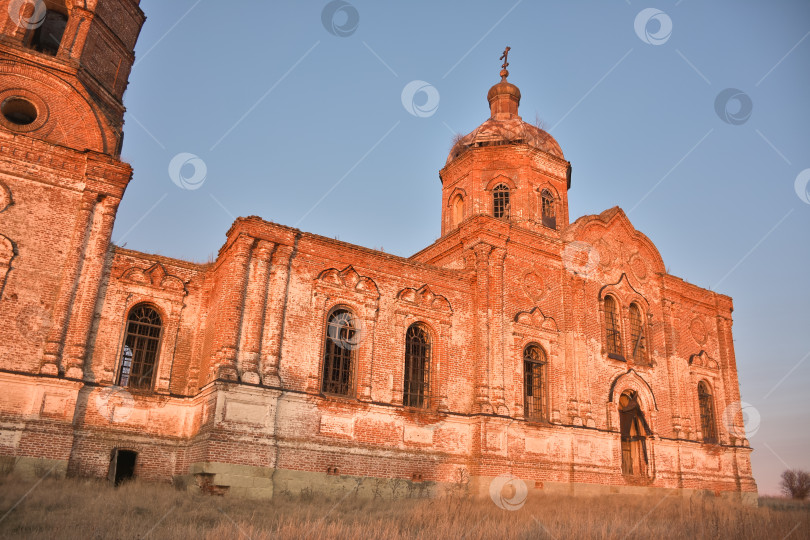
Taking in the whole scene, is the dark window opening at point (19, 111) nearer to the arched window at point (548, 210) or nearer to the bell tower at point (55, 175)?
the bell tower at point (55, 175)

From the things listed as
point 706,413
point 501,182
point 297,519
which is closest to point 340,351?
point 297,519

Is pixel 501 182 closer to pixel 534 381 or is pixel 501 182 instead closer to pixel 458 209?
pixel 458 209

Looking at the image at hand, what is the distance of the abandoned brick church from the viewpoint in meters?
13.5

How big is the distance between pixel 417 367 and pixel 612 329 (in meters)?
7.35

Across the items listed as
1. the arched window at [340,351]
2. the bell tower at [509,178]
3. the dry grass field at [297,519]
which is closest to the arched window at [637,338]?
the bell tower at [509,178]

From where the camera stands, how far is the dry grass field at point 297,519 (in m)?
8.92

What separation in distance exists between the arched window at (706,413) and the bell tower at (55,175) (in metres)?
20.0

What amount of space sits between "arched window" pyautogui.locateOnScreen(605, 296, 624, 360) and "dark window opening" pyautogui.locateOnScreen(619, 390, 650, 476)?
1355 mm

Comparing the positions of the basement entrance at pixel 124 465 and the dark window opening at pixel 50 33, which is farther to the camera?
the dark window opening at pixel 50 33

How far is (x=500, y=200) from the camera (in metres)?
20.7

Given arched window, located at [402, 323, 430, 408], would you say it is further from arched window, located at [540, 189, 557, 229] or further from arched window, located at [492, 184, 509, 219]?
arched window, located at [540, 189, 557, 229]

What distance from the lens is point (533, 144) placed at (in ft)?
69.7

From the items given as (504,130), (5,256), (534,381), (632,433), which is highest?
(504,130)

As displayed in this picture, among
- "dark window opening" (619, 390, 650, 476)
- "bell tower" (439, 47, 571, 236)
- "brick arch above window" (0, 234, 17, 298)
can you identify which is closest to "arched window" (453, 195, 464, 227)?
"bell tower" (439, 47, 571, 236)
